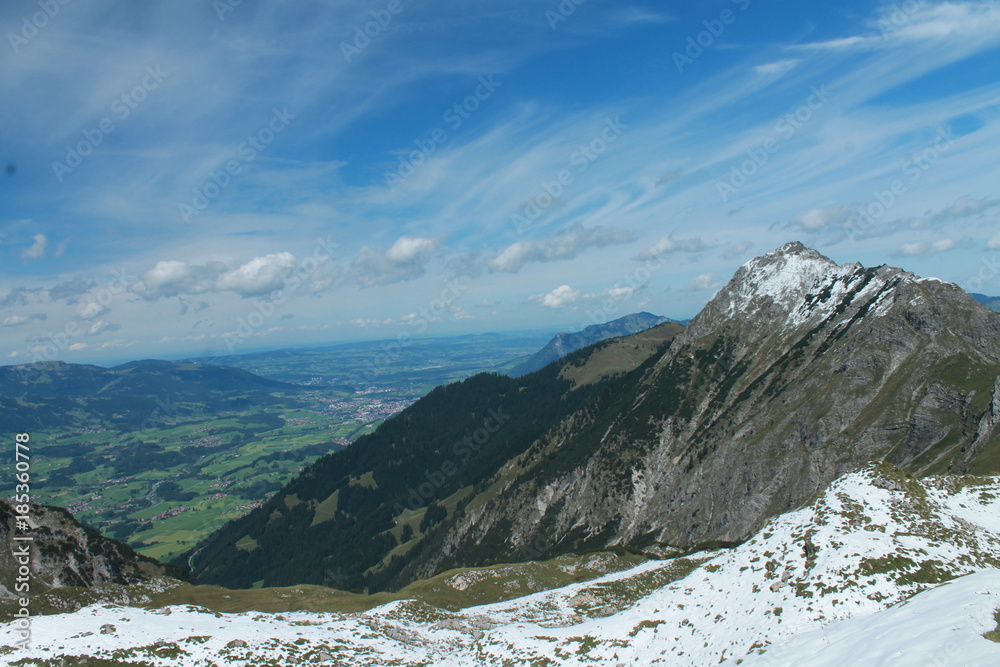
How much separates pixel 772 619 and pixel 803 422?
123 m

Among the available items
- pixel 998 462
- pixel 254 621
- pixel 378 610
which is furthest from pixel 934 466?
pixel 254 621

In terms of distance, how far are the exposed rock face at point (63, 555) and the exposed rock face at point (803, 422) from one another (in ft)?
332

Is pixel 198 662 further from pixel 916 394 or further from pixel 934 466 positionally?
pixel 916 394

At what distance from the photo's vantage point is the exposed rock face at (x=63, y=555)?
59031mm

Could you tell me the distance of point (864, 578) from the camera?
88.7ft

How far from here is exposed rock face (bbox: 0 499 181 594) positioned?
194ft

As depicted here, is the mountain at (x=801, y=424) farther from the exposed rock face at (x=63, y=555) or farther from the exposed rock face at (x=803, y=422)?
the exposed rock face at (x=63, y=555)

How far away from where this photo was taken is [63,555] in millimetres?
64500

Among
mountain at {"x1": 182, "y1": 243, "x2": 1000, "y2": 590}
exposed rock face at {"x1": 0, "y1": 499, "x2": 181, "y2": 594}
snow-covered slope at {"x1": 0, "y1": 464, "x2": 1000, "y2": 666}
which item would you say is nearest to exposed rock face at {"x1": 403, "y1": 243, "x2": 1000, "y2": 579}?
mountain at {"x1": 182, "y1": 243, "x2": 1000, "y2": 590}

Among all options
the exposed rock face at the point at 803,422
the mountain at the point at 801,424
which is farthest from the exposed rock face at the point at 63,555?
the exposed rock face at the point at 803,422

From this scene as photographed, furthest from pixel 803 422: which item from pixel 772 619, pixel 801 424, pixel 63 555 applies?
pixel 63 555

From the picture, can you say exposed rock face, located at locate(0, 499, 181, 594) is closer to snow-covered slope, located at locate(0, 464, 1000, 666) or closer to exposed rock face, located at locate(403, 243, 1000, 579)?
snow-covered slope, located at locate(0, 464, 1000, 666)

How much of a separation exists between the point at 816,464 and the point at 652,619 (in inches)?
4273

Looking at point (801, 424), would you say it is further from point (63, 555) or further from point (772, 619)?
point (63, 555)
